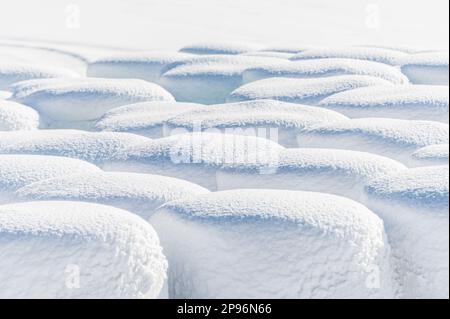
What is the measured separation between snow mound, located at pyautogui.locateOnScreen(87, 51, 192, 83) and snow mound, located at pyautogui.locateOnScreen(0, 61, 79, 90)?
0.06m

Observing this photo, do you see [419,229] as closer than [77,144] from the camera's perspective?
Yes

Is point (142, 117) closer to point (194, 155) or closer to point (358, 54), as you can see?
point (194, 155)

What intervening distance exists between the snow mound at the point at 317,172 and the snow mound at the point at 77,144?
149 millimetres

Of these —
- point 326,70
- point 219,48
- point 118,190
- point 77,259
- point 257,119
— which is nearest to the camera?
point 77,259

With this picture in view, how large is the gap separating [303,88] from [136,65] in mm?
403

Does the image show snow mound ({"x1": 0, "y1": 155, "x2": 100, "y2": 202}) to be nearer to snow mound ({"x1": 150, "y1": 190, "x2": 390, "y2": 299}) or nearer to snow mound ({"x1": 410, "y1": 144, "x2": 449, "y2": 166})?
snow mound ({"x1": 150, "y1": 190, "x2": 390, "y2": 299})

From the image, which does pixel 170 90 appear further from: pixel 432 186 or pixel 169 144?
pixel 432 186

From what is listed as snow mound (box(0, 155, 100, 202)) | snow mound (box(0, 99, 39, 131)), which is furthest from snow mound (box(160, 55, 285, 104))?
snow mound (box(0, 155, 100, 202))

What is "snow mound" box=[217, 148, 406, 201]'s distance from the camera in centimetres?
69

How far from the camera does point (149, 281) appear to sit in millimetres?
572

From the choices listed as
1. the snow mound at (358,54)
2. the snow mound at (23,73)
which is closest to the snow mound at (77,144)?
the snow mound at (23,73)

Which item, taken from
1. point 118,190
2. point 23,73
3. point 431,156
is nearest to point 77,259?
point 118,190

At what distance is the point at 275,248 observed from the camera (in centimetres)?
56
